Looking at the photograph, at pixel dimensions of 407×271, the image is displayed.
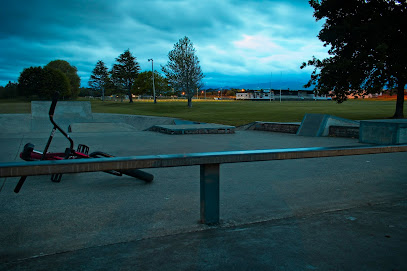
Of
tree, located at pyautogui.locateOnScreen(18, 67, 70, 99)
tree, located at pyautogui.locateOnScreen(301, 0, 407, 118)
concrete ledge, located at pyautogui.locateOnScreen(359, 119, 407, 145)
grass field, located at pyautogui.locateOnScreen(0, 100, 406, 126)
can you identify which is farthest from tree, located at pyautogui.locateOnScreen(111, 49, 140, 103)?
concrete ledge, located at pyautogui.locateOnScreen(359, 119, 407, 145)

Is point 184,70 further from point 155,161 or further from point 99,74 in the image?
point 99,74

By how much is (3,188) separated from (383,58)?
67.1 ft

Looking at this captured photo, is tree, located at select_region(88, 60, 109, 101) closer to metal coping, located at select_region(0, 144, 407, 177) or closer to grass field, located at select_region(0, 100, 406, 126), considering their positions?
grass field, located at select_region(0, 100, 406, 126)

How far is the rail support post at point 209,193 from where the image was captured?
127 inches

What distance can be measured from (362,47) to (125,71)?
65.7 meters

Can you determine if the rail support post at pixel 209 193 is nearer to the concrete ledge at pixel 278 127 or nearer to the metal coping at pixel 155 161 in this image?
the metal coping at pixel 155 161

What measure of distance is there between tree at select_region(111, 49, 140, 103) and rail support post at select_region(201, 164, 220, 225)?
77354mm

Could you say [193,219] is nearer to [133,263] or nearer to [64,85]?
[133,263]

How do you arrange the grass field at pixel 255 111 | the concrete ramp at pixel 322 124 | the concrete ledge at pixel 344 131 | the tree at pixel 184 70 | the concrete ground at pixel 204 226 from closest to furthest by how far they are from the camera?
the concrete ground at pixel 204 226
the concrete ledge at pixel 344 131
the concrete ramp at pixel 322 124
the grass field at pixel 255 111
the tree at pixel 184 70

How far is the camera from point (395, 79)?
2172cm

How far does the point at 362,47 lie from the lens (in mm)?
20938

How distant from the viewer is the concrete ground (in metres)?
2.56

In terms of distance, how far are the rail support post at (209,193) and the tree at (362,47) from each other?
18.9 meters

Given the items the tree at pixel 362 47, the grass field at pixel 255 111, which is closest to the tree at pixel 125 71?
the grass field at pixel 255 111
